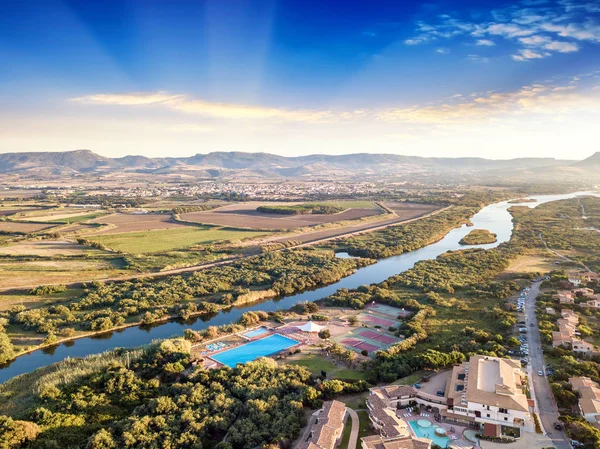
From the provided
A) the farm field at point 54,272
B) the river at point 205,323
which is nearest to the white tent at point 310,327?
the river at point 205,323

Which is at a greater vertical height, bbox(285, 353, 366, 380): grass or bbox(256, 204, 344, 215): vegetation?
bbox(256, 204, 344, 215): vegetation

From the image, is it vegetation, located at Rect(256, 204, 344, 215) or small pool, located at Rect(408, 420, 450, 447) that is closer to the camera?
small pool, located at Rect(408, 420, 450, 447)

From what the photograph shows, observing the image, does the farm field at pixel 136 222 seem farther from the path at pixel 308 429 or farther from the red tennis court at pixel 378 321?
the path at pixel 308 429

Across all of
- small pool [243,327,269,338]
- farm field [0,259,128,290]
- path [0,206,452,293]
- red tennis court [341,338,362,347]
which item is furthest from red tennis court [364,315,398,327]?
farm field [0,259,128,290]

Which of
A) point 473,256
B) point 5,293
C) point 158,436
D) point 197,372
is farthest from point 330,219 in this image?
point 158,436

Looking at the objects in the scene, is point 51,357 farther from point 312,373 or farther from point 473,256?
point 473,256

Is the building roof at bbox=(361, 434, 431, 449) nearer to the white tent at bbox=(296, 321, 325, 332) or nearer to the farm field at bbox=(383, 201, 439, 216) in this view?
the white tent at bbox=(296, 321, 325, 332)

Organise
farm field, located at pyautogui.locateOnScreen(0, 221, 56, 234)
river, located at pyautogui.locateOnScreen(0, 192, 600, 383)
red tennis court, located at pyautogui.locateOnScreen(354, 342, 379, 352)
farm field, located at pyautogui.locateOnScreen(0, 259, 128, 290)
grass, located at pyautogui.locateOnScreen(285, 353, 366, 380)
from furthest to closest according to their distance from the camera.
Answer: farm field, located at pyautogui.locateOnScreen(0, 221, 56, 234)
farm field, located at pyautogui.locateOnScreen(0, 259, 128, 290)
red tennis court, located at pyautogui.locateOnScreen(354, 342, 379, 352)
river, located at pyautogui.locateOnScreen(0, 192, 600, 383)
grass, located at pyautogui.locateOnScreen(285, 353, 366, 380)
